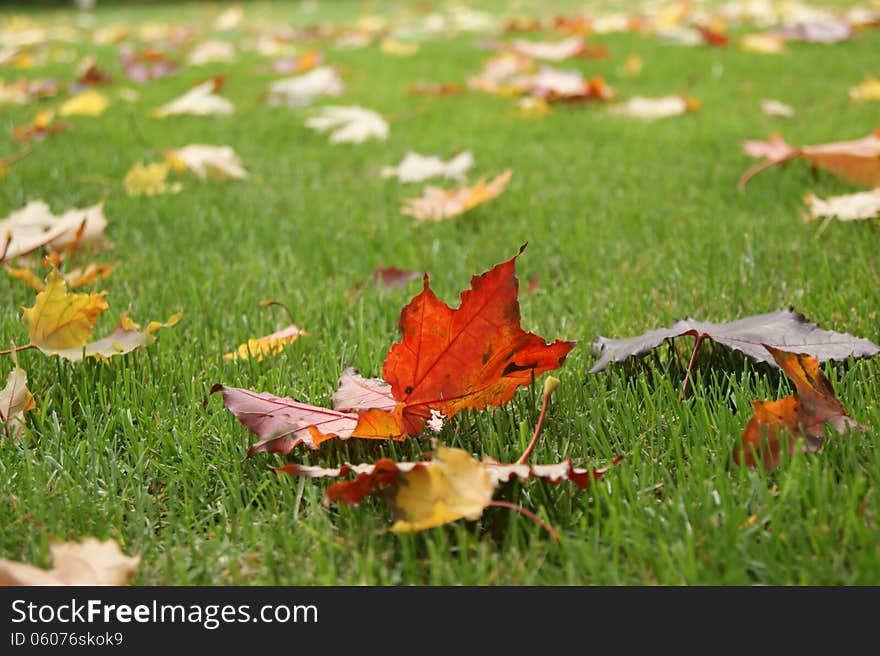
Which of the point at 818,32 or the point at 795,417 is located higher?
the point at 795,417

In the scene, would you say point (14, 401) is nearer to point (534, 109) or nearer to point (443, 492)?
point (443, 492)

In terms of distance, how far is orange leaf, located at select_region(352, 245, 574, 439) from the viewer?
3.34ft

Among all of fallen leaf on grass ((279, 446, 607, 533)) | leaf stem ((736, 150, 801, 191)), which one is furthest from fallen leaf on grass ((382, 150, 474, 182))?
fallen leaf on grass ((279, 446, 607, 533))

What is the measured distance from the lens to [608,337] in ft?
4.73

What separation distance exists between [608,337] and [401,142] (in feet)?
5.92

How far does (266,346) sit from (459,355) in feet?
1.64

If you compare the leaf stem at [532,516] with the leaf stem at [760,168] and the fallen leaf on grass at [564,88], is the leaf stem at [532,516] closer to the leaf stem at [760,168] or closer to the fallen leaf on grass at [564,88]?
the leaf stem at [760,168]

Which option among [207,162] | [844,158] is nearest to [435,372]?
[844,158]

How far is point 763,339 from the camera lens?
1209 millimetres

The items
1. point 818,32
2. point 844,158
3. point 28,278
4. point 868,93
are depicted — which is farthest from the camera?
point 818,32

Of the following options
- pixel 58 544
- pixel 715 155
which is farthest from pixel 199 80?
pixel 58 544

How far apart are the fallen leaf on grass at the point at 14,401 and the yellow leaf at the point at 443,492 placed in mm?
635

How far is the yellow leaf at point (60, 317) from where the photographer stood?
125 cm

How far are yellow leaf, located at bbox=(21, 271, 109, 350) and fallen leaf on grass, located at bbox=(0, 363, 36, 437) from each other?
0.38ft
